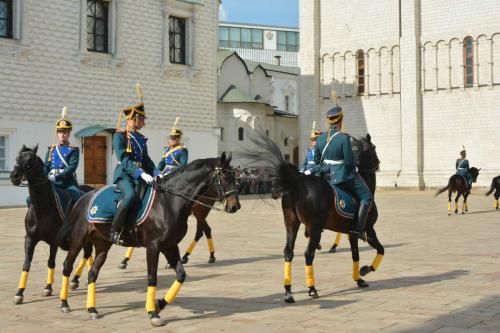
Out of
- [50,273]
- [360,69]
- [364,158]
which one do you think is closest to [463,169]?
[364,158]

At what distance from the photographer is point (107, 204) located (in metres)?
7.85

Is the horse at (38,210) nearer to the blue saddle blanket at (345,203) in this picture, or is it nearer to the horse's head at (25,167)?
the horse's head at (25,167)

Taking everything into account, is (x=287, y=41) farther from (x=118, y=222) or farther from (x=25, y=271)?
(x=118, y=222)

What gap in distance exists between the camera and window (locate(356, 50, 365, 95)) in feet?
160

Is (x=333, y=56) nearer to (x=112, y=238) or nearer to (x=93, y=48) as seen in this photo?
(x=93, y=48)

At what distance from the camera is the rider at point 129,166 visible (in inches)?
300

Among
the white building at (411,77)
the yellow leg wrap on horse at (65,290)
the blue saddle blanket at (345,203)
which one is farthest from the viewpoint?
the white building at (411,77)

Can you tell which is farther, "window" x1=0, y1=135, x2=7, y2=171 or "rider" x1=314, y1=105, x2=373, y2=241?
"window" x1=0, y1=135, x2=7, y2=171

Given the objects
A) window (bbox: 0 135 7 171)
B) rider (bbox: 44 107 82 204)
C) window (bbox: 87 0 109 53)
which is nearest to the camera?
rider (bbox: 44 107 82 204)

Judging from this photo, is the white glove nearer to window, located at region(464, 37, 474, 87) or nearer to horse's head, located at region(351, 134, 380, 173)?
horse's head, located at region(351, 134, 380, 173)

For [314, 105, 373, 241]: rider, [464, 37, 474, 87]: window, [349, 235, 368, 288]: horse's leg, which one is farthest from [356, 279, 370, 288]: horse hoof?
[464, 37, 474, 87]: window

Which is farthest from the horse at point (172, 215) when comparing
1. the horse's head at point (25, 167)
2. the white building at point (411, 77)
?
the white building at point (411, 77)

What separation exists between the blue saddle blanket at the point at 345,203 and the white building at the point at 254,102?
40.0 metres

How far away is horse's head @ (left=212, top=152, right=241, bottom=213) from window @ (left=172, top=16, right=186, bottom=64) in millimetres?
26003
